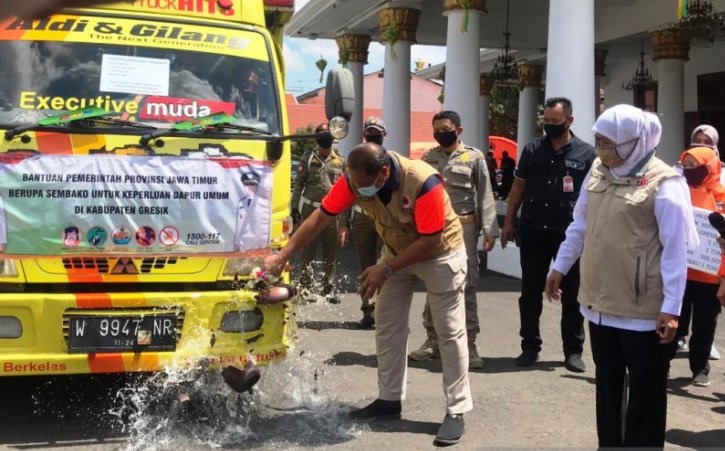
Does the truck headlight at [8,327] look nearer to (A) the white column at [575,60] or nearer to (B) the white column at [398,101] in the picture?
(A) the white column at [575,60]

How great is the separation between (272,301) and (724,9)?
1310 centimetres

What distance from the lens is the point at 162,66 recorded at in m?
4.98

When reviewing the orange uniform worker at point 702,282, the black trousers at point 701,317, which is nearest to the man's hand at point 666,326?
the orange uniform worker at point 702,282

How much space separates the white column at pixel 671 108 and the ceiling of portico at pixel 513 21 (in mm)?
981

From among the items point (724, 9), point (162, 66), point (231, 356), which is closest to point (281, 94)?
point (162, 66)

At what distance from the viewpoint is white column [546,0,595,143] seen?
9602 millimetres

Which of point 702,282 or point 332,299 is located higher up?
point 702,282

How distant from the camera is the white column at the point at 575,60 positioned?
9.60 metres

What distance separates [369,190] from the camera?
172 inches

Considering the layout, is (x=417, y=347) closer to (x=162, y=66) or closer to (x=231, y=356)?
(x=231, y=356)

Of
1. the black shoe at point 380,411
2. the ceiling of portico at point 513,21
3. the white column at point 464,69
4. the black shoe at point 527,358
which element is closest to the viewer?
the black shoe at point 380,411

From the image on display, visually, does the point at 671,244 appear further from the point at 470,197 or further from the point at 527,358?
the point at 527,358

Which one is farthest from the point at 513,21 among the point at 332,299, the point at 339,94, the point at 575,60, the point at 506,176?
the point at 339,94

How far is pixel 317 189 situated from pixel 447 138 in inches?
109
